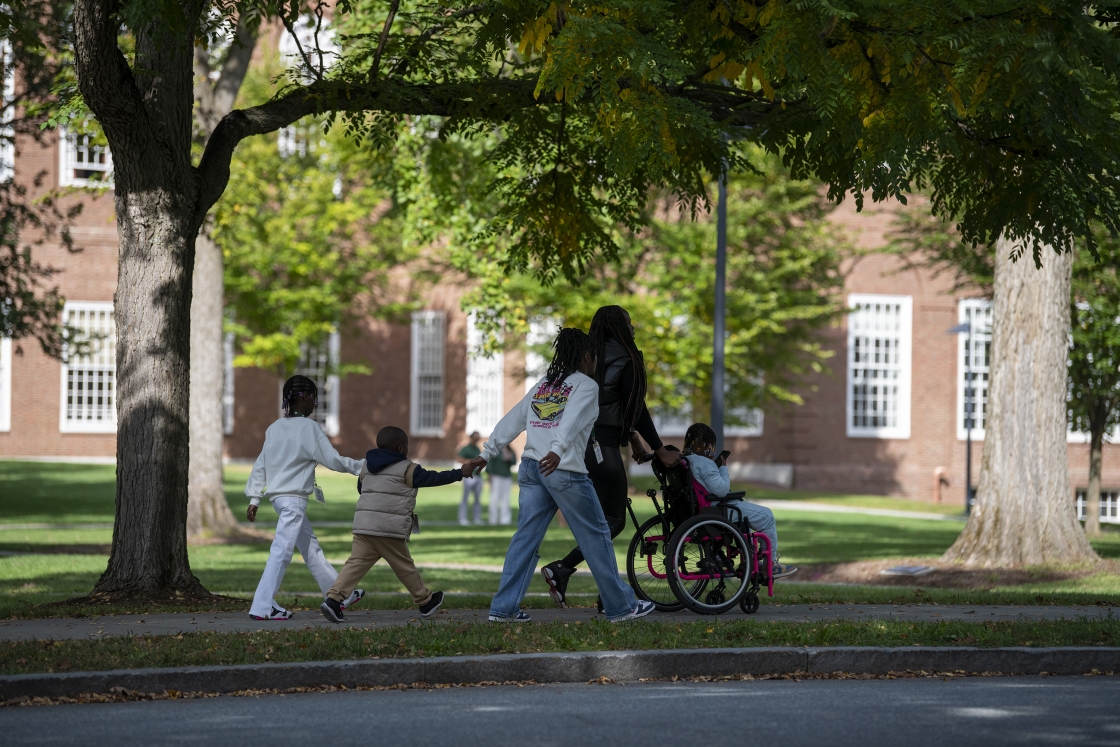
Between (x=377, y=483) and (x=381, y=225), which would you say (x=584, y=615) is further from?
(x=381, y=225)

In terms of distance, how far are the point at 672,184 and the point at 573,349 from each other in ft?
12.1

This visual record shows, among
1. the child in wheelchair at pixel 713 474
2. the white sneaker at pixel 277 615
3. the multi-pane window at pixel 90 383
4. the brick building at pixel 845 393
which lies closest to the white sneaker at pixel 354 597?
the white sneaker at pixel 277 615

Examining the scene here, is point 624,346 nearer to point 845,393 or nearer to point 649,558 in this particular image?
point 649,558

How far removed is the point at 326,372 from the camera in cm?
4325

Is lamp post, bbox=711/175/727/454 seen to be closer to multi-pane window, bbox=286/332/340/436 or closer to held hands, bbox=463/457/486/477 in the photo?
held hands, bbox=463/457/486/477

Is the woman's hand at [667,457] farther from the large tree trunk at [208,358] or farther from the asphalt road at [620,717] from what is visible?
the large tree trunk at [208,358]

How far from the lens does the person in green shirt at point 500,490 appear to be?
26038 mm

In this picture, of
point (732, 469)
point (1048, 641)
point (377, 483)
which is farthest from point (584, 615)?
point (732, 469)

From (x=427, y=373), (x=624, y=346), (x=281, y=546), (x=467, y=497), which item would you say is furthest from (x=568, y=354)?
(x=427, y=373)

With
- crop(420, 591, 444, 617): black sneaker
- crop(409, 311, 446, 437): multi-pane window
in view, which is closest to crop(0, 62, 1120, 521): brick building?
crop(409, 311, 446, 437): multi-pane window

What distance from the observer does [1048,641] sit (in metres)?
8.19

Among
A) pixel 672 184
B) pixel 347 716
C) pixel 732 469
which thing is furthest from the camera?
pixel 732 469

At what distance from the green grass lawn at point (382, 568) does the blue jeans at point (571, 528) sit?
1.55 m

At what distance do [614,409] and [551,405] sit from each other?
23.2 inches
